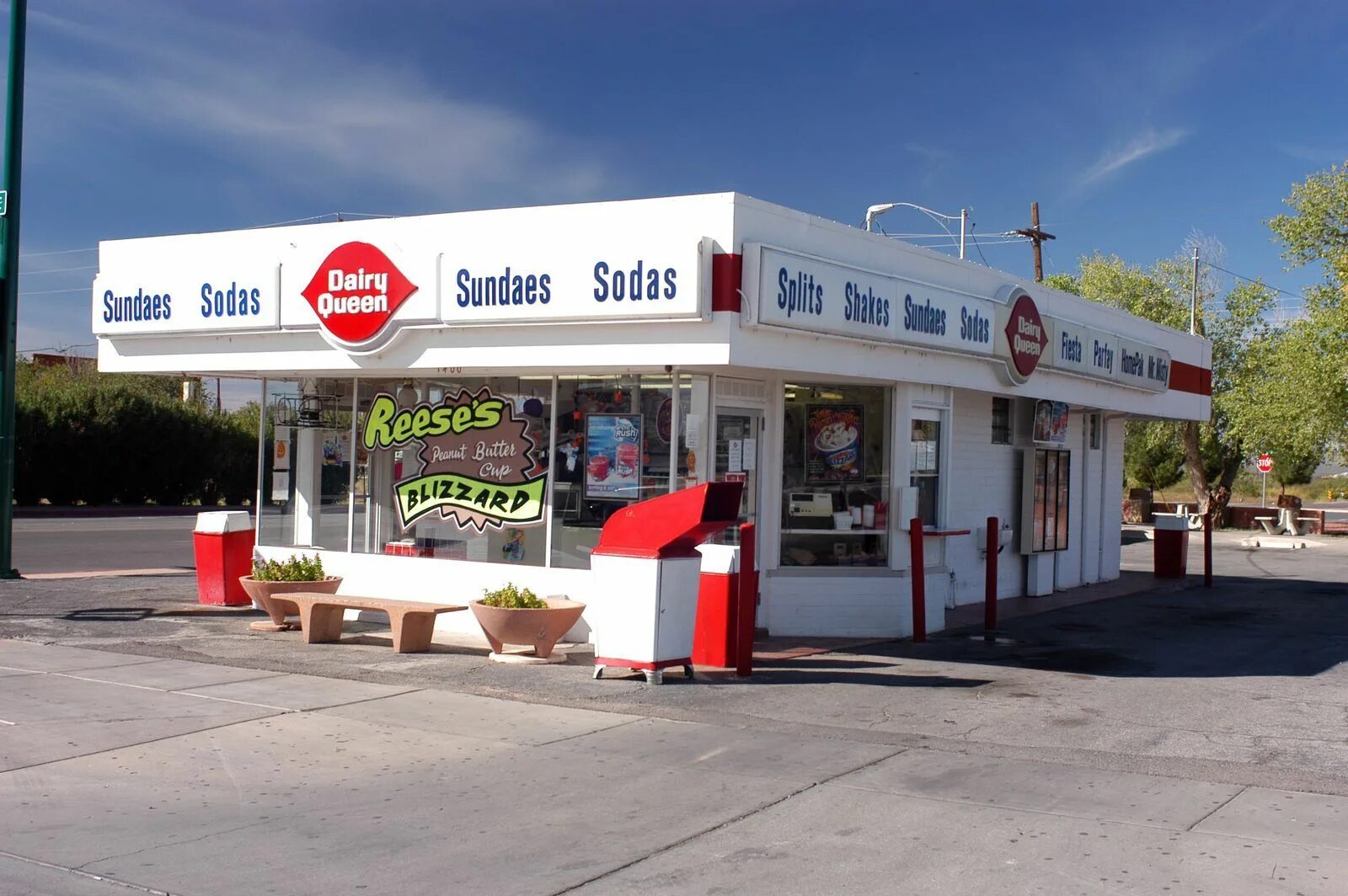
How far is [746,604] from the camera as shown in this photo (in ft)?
36.4

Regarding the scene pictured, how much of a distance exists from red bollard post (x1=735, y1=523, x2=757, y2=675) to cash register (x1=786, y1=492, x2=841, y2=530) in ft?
8.73

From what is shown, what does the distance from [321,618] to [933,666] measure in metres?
6.21

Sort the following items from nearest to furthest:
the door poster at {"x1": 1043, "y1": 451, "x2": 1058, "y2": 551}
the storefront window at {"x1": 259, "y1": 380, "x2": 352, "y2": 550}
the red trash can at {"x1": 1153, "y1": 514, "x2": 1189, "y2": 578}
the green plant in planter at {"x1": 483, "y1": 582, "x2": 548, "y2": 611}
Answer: the green plant in planter at {"x1": 483, "y1": 582, "x2": 548, "y2": 611} → the storefront window at {"x1": 259, "y1": 380, "x2": 352, "y2": 550} → the door poster at {"x1": 1043, "y1": 451, "x2": 1058, "y2": 551} → the red trash can at {"x1": 1153, "y1": 514, "x2": 1189, "y2": 578}

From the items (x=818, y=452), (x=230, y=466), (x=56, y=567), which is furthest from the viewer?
(x=230, y=466)

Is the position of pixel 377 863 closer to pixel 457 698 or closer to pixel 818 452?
pixel 457 698

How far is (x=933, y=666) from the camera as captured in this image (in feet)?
40.2

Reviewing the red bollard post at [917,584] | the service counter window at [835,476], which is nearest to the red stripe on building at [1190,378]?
the service counter window at [835,476]

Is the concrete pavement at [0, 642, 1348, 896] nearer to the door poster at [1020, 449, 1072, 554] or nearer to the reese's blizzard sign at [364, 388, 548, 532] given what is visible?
the reese's blizzard sign at [364, 388, 548, 532]

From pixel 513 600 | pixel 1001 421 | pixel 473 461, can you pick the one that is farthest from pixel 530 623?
pixel 1001 421

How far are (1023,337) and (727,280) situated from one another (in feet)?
20.1

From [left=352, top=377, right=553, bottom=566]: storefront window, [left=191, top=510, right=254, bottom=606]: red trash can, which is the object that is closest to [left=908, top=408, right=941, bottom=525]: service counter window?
[left=352, top=377, right=553, bottom=566]: storefront window

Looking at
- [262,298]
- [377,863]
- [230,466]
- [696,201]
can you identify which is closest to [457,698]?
[377,863]

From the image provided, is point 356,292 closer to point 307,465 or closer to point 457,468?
point 457,468

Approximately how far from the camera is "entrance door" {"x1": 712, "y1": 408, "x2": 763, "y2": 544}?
13062mm
